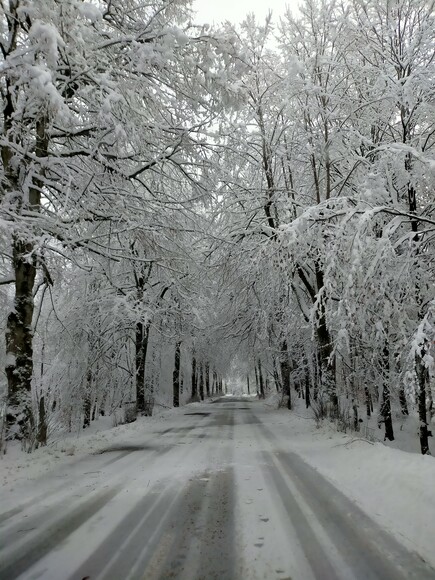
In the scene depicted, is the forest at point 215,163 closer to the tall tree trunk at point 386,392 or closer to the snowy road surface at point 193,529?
the tall tree trunk at point 386,392

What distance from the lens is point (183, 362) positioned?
103 feet

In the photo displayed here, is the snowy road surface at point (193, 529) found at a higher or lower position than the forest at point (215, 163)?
lower

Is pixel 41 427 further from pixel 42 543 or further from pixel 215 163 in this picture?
pixel 215 163

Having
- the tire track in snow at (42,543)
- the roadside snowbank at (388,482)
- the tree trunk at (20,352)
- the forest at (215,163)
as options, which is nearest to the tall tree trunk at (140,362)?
the forest at (215,163)

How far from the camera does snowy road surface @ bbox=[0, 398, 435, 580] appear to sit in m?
2.86

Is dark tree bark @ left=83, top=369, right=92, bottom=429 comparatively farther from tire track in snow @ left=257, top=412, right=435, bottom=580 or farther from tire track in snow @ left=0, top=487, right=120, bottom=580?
tire track in snow @ left=257, top=412, right=435, bottom=580

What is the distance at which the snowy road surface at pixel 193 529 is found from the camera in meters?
2.86

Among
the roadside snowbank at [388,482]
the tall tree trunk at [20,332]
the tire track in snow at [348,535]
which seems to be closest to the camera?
the tire track in snow at [348,535]

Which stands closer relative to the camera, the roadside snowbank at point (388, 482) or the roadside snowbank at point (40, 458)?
the roadside snowbank at point (388, 482)

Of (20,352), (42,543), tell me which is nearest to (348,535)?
(42,543)

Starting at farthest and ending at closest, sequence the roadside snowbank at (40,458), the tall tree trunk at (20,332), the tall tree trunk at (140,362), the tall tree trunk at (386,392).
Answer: the tall tree trunk at (140,362) → the tall tree trunk at (386,392) → the tall tree trunk at (20,332) → the roadside snowbank at (40,458)

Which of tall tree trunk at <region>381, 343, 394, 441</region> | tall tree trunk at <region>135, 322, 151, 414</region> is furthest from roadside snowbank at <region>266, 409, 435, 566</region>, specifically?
tall tree trunk at <region>135, 322, 151, 414</region>

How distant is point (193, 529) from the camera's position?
3.63 meters

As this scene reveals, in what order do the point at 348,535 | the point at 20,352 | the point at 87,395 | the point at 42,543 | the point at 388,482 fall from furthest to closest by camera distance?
1. the point at 87,395
2. the point at 20,352
3. the point at 388,482
4. the point at 348,535
5. the point at 42,543
